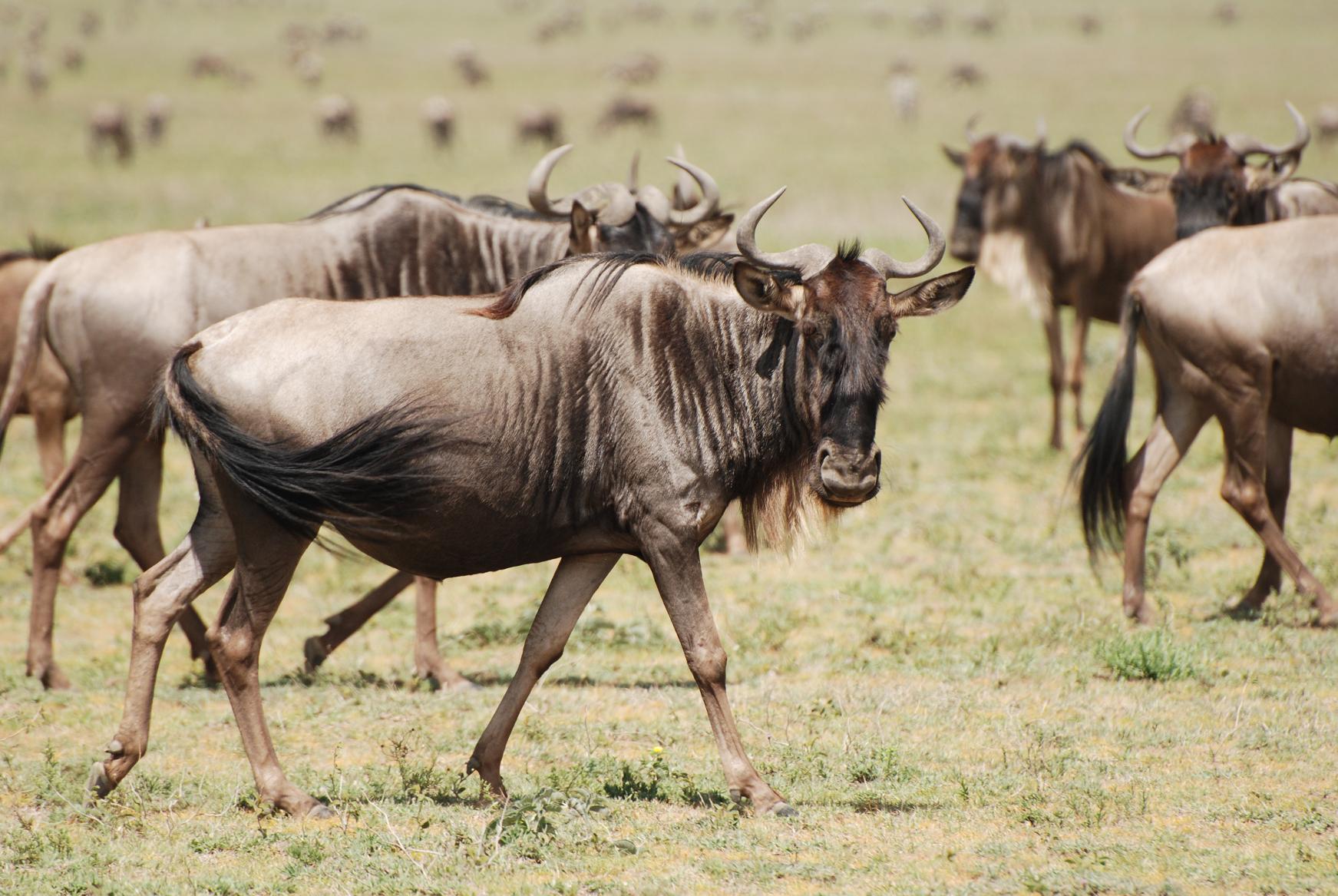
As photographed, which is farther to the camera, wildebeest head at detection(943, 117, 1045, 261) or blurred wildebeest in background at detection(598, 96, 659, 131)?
blurred wildebeest in background at detection(598, 96, 659, 131)

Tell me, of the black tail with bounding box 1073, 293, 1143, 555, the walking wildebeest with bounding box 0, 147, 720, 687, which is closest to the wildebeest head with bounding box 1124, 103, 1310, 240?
the black tail with bounding box 1073, 293, 1143, 555

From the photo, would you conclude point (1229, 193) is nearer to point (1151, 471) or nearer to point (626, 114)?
point (1151, 471)

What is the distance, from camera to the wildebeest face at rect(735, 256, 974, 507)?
457 cm

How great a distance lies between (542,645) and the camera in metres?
5.03

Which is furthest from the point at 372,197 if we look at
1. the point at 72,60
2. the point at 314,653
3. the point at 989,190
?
the point at 72,60

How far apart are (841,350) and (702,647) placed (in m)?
1.10

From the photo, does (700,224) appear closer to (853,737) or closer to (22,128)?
(853,737)

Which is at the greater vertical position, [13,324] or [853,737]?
[13,324]

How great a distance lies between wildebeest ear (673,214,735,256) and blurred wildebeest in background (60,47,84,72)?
43450 millimetres

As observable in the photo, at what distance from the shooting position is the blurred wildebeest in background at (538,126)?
37000mm

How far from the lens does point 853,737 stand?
222 inches

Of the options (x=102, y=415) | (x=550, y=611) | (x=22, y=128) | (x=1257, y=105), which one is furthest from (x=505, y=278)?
(x=1257, y=105)

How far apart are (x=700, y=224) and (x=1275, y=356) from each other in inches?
121

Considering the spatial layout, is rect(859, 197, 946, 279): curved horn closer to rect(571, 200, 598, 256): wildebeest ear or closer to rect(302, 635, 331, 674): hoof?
rect(571, 200, 598, 256): wildebeest ear
